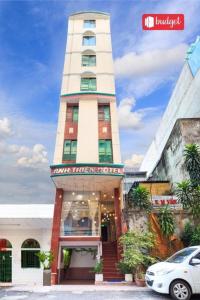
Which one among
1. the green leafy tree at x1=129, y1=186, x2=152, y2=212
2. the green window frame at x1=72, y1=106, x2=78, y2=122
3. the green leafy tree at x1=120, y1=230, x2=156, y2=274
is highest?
the green window frame at x1=72, y1=106, x2=78, y2=122

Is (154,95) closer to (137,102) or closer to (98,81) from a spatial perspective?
(137,102)

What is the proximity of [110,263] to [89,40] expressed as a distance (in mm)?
18849

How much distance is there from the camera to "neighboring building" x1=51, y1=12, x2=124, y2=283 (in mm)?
17953

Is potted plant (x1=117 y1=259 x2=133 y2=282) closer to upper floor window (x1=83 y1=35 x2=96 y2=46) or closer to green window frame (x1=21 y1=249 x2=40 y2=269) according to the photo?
green window frame (x1=21 y1=249 x2=40 y2=269)

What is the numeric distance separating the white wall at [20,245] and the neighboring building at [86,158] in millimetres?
1505

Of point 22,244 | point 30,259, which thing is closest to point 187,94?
point 22,244

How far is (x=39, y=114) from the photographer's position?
57.9ft

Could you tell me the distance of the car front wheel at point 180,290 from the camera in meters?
8.91

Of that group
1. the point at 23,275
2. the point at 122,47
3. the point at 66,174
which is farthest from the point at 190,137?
the point at 23,275

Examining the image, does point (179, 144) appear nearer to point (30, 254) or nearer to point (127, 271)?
point (127, 271)

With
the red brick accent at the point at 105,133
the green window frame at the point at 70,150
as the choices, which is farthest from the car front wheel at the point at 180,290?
the red brick accent at the point at 105,133

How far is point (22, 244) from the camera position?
66.0 ft

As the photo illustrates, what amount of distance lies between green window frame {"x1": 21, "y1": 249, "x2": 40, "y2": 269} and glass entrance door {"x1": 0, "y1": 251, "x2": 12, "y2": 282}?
2.91ft

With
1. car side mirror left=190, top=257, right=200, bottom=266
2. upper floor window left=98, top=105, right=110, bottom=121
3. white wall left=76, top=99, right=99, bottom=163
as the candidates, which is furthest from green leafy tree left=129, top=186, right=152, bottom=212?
upper floor window left=98, top=105, right=110, bottom=121
